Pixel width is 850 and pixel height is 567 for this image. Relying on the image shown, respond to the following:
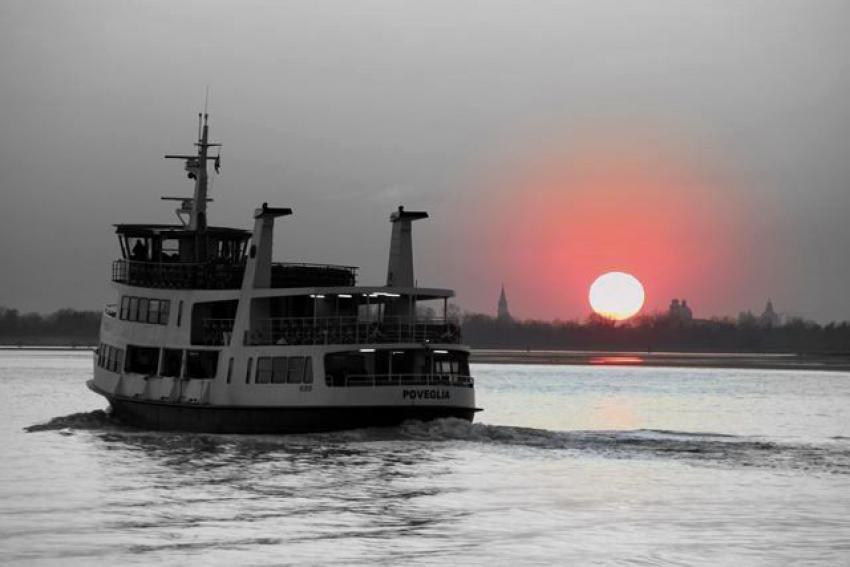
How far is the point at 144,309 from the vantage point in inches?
2328

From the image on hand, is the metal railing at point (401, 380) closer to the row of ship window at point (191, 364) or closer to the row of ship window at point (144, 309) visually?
the row of ship window at point (191, 364)

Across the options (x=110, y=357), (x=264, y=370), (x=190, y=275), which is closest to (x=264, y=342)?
(x=264, y=370)

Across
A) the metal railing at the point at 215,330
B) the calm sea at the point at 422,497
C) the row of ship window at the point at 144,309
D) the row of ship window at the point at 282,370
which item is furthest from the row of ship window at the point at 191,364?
the calm sea at the point at 422,497

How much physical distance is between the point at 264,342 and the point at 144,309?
892 centimetres

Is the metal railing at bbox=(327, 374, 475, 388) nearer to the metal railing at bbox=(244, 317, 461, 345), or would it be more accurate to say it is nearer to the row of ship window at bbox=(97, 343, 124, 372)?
the metal railing at bbox=(244, 317, 461, 345)

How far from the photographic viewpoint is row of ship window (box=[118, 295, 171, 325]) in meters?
57.9

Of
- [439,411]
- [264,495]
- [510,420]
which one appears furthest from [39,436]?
[510,420]

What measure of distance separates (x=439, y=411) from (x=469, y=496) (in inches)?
479

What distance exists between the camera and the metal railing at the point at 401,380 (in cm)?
5019

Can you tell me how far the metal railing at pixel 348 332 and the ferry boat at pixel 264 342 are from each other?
0.22 ft

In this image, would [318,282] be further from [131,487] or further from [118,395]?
[131,487]

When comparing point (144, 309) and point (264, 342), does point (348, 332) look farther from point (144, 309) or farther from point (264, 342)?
point (144, 309)

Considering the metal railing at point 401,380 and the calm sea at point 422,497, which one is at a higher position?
the metal railing at point 401,380

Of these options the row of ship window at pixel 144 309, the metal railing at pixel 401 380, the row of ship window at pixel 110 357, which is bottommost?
the metal railing at pixel 401 380
